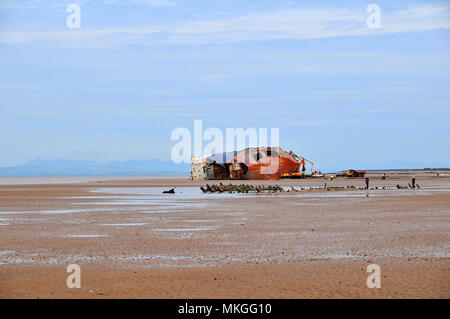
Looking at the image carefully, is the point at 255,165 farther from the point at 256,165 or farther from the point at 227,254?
the point at 227,254

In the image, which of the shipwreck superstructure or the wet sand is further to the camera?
the shipwreck superstructure

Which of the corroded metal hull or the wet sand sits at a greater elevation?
the corroded metal hull

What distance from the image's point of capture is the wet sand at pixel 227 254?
10.9 m

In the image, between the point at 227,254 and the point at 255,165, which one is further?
the point at 255,165

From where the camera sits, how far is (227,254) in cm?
1503

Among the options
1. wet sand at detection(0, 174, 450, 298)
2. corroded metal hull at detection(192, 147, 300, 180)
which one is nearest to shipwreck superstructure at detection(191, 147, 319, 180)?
corroded metal hull at detection(192, 147, 300, 180)

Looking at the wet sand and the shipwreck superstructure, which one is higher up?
the shipwreck superstructure

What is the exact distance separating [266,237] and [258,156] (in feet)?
248

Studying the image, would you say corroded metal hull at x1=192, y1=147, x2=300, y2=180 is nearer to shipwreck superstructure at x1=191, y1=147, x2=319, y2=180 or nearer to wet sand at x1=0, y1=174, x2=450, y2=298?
shipwreck superstructure at x1=191, y1=147, x2=319, y2=180

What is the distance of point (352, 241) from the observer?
17266mm

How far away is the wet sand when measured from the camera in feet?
35.9

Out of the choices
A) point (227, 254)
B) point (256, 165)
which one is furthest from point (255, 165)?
point (227, 254)
